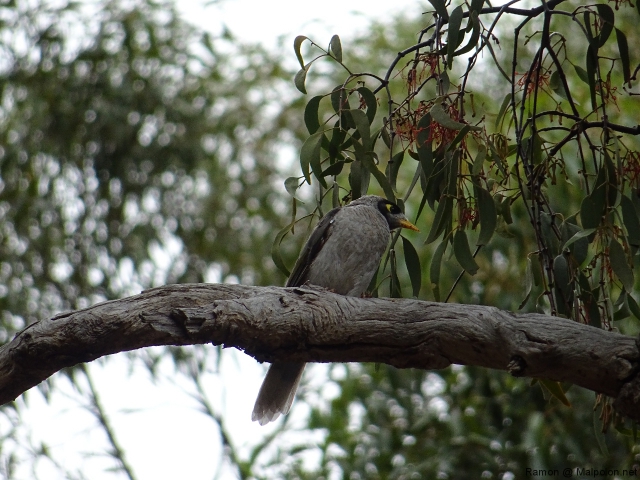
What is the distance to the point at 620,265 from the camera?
2520mm

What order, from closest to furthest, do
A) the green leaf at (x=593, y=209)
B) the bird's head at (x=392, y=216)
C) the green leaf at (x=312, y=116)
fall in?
the green leaf at (x=593, y=209), the green leaf at (x=312, y=116), the bird's head at (x=392, y=216)

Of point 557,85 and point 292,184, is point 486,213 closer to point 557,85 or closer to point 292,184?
point 557,85

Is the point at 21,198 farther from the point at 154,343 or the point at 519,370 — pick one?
the point at 519,370

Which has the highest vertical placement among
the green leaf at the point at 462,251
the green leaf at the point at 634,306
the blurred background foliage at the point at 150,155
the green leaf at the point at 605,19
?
the blurred background foliage at the point at 150,155

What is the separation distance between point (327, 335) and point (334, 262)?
4.31 ft

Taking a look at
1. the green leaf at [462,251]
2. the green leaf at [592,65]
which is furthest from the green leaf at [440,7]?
the green leaf at [462,251]

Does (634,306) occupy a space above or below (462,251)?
below

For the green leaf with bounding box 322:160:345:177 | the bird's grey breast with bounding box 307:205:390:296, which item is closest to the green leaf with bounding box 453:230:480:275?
the green leaf with bounding box 322:160:345:177

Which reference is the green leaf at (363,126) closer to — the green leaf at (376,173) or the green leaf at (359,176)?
the green leaf at (376,173)

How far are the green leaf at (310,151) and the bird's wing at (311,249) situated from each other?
0.96 meters

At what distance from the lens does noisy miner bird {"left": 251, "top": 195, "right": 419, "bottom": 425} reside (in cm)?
348

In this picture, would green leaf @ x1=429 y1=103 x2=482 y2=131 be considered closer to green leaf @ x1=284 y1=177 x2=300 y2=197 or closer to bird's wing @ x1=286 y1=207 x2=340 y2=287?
green leaf @ x1=284 y1=177 x2=300 y2=197

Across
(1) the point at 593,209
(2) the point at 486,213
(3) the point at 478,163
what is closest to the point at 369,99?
(3) the point at 478,163

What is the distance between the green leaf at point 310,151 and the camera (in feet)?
9.11
